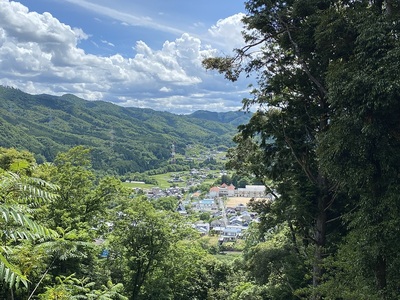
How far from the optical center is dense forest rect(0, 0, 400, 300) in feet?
21.7

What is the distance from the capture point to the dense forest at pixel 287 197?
6.62 metres

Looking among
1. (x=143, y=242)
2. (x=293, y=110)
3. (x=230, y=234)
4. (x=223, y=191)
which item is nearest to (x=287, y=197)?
(x=293, y=110)

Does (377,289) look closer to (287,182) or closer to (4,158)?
(287,182)

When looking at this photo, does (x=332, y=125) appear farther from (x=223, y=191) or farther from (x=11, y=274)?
(x=223, y=191)

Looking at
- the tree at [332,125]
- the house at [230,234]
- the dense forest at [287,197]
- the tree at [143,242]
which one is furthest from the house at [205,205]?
the tree at [332,125]

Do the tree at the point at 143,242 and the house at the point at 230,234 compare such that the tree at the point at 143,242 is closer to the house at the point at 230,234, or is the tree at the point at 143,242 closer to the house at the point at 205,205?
the house at the point at 230,234

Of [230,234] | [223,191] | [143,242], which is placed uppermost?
[143,242]

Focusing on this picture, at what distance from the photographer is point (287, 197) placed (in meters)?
13.1

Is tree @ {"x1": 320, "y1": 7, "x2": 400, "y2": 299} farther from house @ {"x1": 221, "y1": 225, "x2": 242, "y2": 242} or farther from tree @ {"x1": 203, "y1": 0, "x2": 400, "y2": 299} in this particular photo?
house @ {"x1": 221, "y1": 225, "x2": 242, "y2": 242}

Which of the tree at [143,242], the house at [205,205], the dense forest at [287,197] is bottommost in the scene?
the house at [205,205]

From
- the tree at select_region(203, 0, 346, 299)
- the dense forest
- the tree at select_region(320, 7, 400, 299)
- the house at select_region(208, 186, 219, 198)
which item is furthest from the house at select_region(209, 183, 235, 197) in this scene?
the tree at select_region(320, 7, 400, 299)

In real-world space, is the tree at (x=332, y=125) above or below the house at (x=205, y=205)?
above

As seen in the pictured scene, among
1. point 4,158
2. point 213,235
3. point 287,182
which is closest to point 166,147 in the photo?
point 213,235

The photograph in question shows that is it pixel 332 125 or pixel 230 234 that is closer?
pixel 332 125
